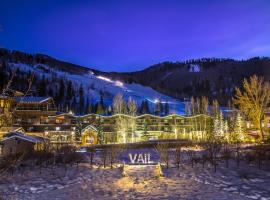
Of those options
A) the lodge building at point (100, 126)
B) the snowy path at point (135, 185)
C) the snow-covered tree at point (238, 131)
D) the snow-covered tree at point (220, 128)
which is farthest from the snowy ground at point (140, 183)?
the snow-covered tree at point (220, 128)

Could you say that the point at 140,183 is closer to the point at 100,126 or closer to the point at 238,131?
the point at 238,131

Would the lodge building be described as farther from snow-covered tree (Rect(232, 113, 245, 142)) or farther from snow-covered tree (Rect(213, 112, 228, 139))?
snow-covered tree (Rect(232, 113, 245, 142))

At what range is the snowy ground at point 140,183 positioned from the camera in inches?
722

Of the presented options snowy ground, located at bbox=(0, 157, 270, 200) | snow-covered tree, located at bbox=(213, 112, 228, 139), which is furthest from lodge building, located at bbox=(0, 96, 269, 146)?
snowy ground, located at bbox=(0, 157, 270, 200)

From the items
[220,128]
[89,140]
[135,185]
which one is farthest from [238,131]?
[135,185]

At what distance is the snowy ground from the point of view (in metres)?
18.3

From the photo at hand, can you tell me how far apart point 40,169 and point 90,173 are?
14.3 ft

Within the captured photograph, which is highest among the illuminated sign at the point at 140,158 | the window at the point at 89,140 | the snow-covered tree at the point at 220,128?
the snow-covered tree at the point at 220,128

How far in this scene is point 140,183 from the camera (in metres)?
21.8

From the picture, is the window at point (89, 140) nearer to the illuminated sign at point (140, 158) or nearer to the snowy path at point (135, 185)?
the illuminated sign at point (140, 158)

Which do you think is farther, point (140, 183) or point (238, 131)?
point (238, 131)

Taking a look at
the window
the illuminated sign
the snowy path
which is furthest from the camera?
the window

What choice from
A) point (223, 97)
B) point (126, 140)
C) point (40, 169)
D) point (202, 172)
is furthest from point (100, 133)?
point (223, 97)

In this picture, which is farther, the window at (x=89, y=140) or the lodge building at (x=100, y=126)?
→ the lodge building at (x=100, y=126)
